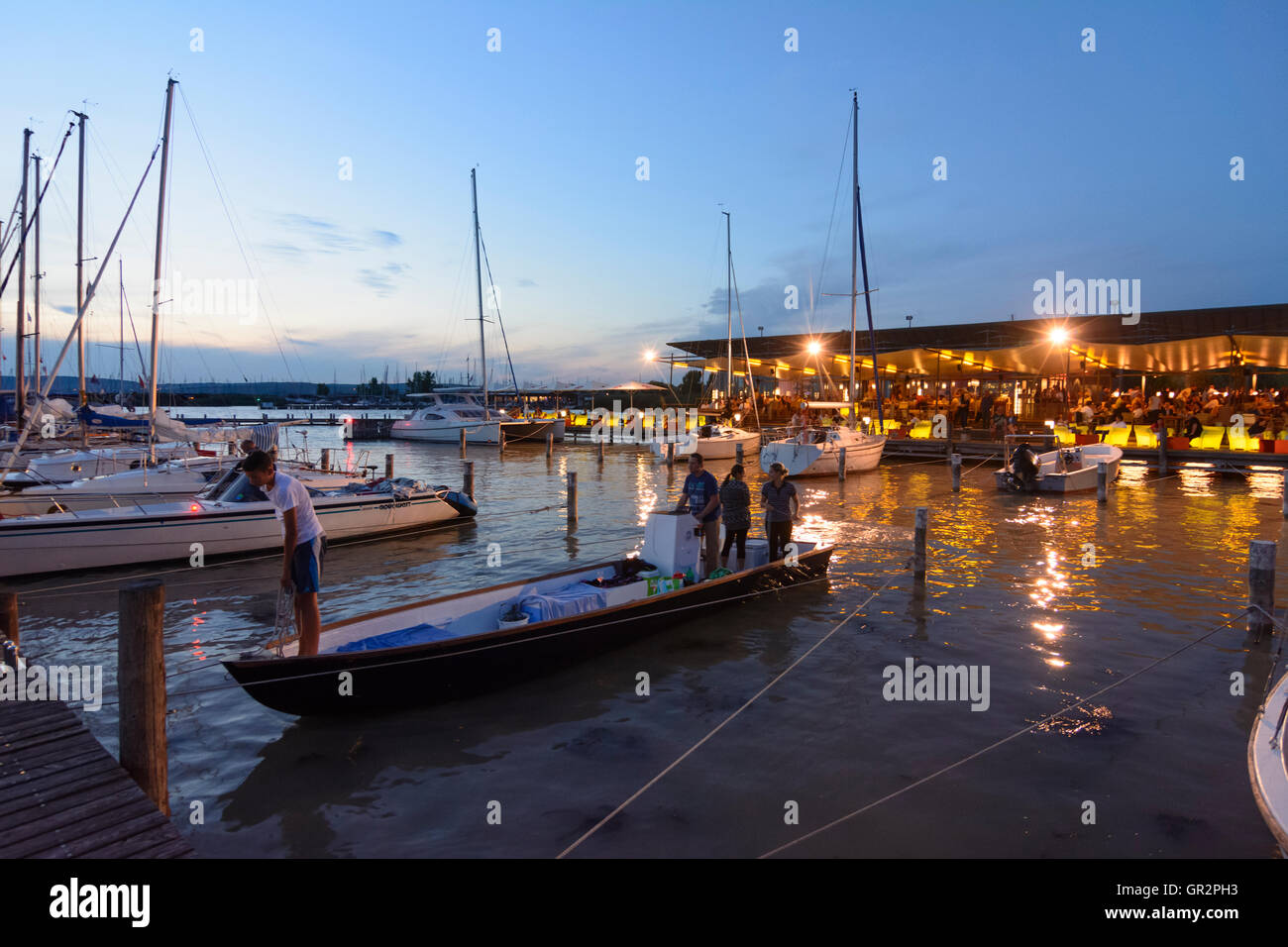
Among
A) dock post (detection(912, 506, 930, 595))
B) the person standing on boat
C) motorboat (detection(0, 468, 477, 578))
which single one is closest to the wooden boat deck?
the person standing on boat

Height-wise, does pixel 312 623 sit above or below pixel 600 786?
above

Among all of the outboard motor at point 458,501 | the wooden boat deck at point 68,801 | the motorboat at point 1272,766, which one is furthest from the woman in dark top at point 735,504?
the outboard motor at point 458,501

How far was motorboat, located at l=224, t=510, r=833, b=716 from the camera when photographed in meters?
6.51

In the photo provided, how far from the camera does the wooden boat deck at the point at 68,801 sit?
12.5 feet

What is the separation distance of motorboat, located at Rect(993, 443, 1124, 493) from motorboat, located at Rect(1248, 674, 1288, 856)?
1930cm

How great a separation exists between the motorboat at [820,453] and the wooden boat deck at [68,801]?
23.4 meters

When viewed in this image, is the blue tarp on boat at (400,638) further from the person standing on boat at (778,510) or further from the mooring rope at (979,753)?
the person standing on boat at (778,510)

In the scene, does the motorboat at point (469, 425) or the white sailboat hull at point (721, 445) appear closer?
the white sailboat hull at point (721, 445)

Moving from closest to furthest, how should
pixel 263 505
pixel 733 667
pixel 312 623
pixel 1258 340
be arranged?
pixel 312 623
pixel 733 667
pixel 263 505
pixel 1258 340

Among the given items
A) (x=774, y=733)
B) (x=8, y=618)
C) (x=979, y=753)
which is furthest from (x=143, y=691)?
(x=979, y=753)

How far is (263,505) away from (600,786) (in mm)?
11025

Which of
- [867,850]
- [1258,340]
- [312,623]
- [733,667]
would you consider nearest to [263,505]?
[312,623]
